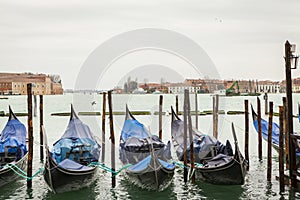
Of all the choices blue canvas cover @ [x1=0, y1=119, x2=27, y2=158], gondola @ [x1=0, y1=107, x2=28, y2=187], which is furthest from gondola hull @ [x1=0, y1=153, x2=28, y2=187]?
blue canvas cover @ [x1=0, y1=119, x2=27, y2=158]

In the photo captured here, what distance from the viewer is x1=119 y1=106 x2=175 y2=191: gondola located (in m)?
5.50

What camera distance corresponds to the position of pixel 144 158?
655cm

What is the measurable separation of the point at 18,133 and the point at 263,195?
14.8ft

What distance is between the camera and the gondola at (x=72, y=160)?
5393 millimetres

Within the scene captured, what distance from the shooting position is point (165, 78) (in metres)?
6.86

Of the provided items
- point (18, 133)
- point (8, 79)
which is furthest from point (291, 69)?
point (8, 79)

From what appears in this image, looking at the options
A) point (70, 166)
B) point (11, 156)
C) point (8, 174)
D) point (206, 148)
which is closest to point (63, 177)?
point (70, 166)

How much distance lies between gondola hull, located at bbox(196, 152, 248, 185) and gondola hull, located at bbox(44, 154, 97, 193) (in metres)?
1.70

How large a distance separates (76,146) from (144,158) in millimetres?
1079

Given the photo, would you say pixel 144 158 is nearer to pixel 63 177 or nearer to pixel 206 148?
pixel 206 148

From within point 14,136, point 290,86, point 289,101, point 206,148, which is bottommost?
point 206,148

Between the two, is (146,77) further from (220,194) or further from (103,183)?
(220,194)

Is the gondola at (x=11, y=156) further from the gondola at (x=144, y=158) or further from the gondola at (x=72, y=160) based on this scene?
the gondola at (x=144, y=158)

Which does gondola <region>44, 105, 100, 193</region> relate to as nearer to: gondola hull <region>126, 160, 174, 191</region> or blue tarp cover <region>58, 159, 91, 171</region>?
blue tarp cover <region>58, 159, 91, 171</region>
